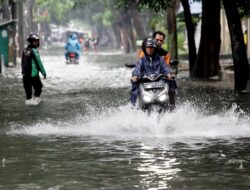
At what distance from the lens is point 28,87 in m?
19.4

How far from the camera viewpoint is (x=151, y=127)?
12.8 metres

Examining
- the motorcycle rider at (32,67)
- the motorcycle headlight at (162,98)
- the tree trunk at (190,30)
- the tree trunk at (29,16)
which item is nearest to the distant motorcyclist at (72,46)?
the tree trunk at (190,30)

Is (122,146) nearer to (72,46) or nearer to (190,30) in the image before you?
(190,30)

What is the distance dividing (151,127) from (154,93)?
61 cm

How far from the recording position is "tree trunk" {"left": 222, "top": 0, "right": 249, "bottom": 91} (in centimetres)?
2144

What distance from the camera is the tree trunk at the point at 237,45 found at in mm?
21438

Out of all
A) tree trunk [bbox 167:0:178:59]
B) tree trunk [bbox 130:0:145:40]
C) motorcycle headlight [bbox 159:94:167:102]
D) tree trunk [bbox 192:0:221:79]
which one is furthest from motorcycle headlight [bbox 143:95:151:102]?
tree trunk [bbox 130:0:145:40]

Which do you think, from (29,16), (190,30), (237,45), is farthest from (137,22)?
(237,45)

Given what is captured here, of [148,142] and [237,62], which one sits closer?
[148,142]

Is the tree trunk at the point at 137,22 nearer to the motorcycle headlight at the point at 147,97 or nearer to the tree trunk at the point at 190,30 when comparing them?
the tree trunk at the point at 190,30

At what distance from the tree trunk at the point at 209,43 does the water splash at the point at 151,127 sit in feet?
41.7

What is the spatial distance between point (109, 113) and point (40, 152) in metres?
4.97

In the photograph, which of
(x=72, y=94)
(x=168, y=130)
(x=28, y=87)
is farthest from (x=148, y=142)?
(x=72, y=94)

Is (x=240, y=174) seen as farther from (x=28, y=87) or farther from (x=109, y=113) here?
(x=28, y=87)
